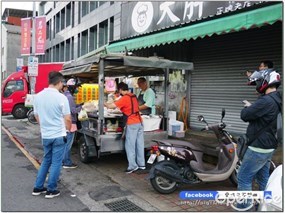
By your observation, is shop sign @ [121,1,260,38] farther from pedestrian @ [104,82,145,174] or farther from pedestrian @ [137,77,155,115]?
pedestrian @ [104,82,145,174]

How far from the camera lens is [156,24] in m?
9.57

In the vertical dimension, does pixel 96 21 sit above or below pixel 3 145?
above

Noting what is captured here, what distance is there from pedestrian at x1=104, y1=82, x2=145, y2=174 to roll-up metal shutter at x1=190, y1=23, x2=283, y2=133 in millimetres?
3230

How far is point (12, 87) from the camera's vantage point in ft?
57.2

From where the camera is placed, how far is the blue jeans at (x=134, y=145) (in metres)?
6.27

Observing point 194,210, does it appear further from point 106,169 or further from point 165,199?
point 106,169

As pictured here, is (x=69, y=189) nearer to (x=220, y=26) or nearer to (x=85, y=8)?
(x=220, y=26)

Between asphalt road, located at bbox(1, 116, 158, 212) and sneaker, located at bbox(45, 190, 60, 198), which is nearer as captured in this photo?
asphalt road, located at bbox(1, 116, 158, 212)

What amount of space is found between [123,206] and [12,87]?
14.7 metres

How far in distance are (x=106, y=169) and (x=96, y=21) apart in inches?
542

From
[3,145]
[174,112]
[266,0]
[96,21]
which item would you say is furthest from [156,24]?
[96,21]

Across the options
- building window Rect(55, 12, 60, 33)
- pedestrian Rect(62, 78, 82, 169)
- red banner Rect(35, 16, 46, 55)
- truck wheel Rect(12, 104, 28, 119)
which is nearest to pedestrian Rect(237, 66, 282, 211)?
pedestrian Rect(62, 78, 82, 169)

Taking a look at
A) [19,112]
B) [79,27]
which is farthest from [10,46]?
[19,112]

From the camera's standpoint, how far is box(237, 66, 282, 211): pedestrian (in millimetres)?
3725
